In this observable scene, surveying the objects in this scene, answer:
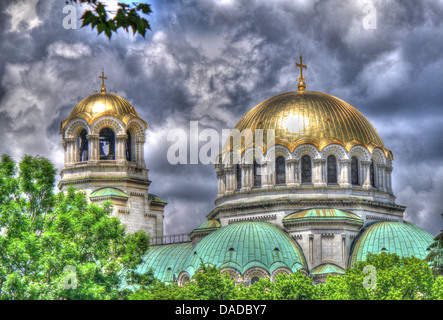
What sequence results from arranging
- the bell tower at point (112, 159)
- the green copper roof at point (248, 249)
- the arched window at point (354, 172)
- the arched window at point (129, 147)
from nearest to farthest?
the green copper roof at point (248, 249) < the arched window at point (354, 172) < the bell tower at point (112, 159) < the arched window at point (129, 147)

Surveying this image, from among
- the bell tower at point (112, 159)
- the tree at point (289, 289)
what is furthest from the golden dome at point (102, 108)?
the tree at point (289, 289)

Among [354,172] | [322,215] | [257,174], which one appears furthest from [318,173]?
[257,174]

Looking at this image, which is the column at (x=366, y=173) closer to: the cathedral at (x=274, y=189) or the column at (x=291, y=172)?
the cathedral at (x=274, y=189)

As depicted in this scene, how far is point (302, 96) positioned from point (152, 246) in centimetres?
1546

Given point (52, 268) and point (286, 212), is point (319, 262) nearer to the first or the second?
point (286, 212)

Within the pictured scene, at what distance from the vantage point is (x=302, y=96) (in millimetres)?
66438

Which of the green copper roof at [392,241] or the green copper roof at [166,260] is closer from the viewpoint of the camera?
the green copper roof at [392,241]

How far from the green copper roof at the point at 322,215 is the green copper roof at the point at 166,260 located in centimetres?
826

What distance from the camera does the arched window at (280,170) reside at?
2517 inches

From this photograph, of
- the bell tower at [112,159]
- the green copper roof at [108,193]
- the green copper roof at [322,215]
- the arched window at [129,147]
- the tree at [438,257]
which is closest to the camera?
the tree at [438,257]

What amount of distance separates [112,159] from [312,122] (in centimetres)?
1586

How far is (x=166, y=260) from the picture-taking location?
6538 centimetres
